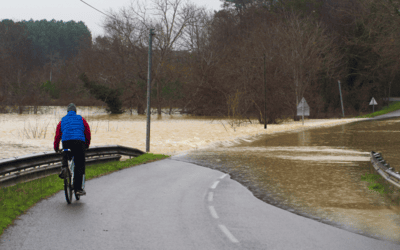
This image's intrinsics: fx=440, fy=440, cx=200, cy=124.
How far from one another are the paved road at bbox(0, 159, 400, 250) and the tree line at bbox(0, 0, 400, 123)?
31.9 meters

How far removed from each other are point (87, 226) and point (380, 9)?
73.3 feet

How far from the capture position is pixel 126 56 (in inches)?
2689

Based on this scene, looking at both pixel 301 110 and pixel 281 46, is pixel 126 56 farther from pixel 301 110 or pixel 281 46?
pixel 301 110

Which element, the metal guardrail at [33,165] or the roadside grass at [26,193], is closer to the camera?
the roadside grass at [26,193]

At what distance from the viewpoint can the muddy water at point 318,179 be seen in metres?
7.96

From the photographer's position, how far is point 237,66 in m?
64.1

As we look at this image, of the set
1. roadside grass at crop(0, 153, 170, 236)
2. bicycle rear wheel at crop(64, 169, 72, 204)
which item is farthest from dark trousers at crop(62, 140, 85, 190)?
roadside grass at crop(0, 153, 170, 236)

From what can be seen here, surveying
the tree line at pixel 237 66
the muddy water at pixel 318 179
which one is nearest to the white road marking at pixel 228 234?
the muddy water at pixel 318 179

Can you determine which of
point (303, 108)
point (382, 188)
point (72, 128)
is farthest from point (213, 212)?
point (303, 108)

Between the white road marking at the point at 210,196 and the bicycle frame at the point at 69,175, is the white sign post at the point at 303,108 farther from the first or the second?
the bicycle frame at the point at 69,175

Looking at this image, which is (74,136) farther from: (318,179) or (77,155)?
(318,179)

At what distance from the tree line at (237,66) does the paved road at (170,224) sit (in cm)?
3193

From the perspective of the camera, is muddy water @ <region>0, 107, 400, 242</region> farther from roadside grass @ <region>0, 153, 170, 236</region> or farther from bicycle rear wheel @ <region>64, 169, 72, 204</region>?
roadside grass @ <region>0, 153, 170, 236</region>

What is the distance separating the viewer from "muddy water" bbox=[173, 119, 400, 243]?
7.96 m
